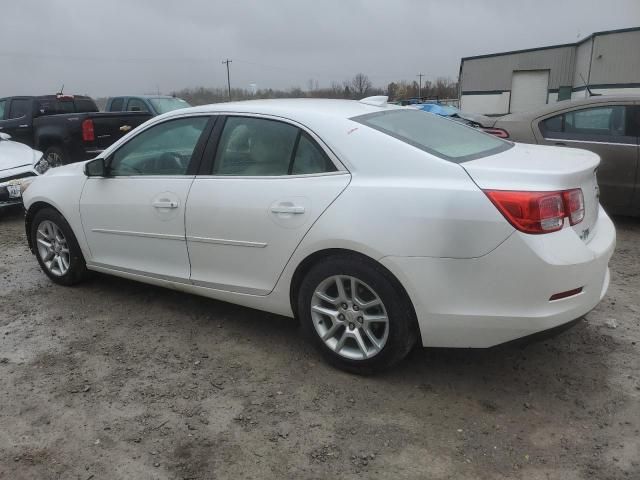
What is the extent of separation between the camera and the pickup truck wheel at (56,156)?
956 centimetres

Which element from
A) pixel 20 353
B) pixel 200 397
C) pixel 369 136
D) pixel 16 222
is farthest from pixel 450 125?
pixel 16 222

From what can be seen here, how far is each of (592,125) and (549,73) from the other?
3131 centimetres

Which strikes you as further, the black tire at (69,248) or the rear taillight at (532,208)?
the black tire at (69,248)

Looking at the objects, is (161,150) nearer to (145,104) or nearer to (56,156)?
(56,156)

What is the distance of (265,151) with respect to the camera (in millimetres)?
3445

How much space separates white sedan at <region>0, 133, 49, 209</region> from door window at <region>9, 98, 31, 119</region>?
3089mm

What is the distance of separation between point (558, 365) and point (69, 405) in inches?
110

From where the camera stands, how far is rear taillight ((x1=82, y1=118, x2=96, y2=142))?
9.36 metres

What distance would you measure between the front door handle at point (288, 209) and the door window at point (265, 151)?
22 cm

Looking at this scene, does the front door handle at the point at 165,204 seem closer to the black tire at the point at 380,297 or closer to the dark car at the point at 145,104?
the black tire at the point at 380,297

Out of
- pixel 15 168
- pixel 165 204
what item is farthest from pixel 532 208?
pixel 15 168

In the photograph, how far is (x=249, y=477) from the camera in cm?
246

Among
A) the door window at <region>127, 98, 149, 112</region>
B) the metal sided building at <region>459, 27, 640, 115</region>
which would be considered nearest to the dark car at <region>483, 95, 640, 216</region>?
Result: the door window at <region>127, 98, 149, 112</region>

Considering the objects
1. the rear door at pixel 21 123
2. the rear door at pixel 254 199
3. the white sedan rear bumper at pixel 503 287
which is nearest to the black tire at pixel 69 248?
the rear door at pixel 254 199
